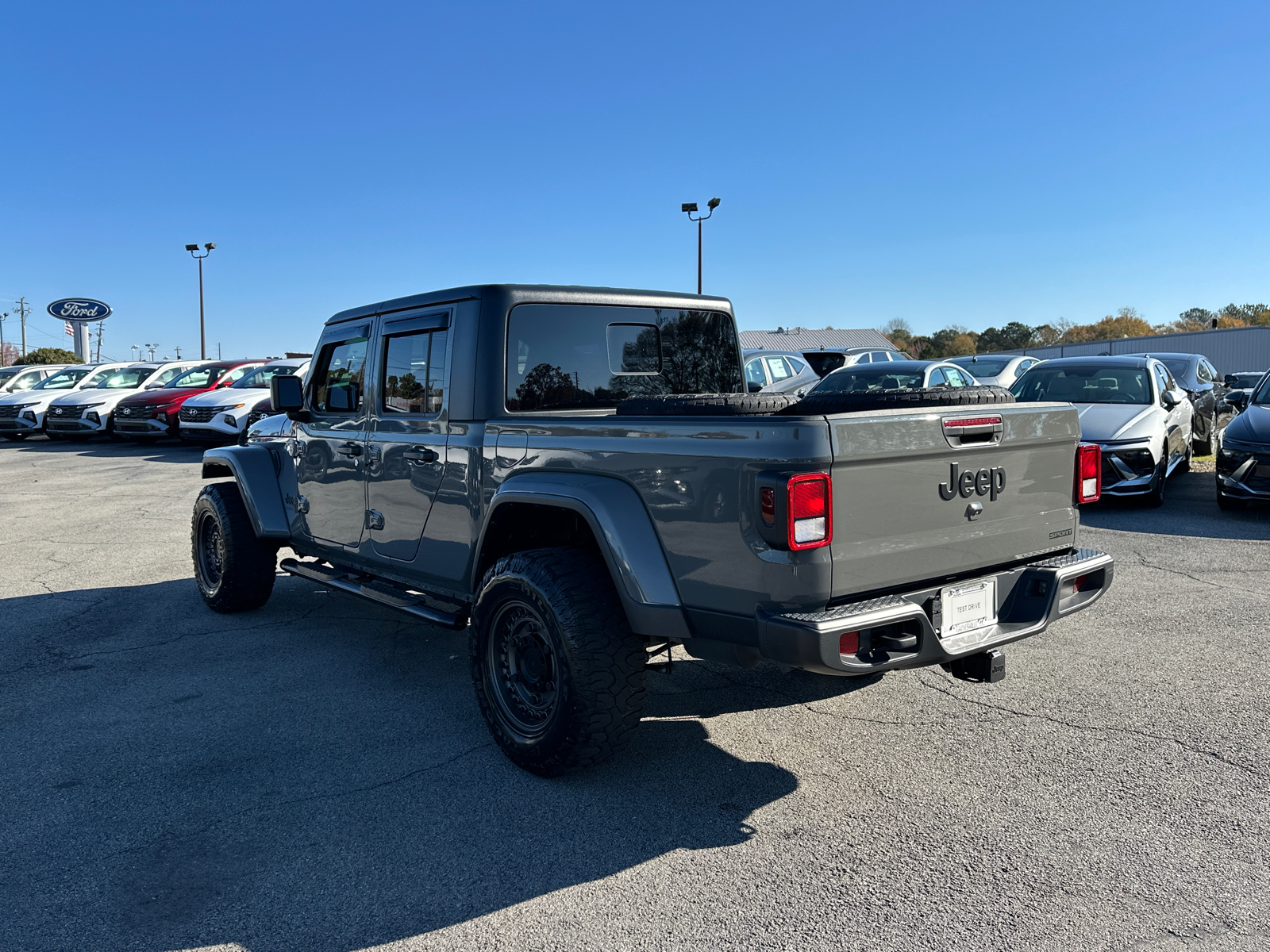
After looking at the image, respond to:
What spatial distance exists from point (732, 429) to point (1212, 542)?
674 centimetres

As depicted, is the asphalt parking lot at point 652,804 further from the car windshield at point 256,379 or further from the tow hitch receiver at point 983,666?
the car windshield at point 256,379

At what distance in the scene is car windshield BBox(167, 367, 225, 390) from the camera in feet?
66.5

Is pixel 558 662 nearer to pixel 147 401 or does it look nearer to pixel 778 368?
pixel 778 368

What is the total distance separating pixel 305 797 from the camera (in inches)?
140

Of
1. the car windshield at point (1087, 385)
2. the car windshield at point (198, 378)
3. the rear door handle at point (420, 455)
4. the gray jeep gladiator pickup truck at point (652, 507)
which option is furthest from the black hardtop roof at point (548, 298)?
the car windshield at point (198, 378)

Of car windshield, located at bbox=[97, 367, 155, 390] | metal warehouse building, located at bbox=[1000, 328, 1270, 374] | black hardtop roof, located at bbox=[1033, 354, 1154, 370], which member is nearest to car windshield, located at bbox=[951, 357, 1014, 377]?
black hardtop roof, located at bbox=[1033, 354, 1154, 370]

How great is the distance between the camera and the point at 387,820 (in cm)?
335

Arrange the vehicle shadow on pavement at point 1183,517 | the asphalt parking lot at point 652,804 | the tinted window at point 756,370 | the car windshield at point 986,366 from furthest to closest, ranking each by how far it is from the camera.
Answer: the car windshield at point 986,366 < the tinted window at point 756,370 < the vehicle shadow on pavement at point 1183,517 < the asphalt parking lot at point 652,804

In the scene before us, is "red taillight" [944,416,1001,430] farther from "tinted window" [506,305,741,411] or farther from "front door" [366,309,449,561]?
"front door" [366,309,449,561]

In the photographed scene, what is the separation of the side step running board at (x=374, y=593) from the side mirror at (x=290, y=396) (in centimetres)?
90

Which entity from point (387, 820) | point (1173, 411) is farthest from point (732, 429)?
point (1173, 411)

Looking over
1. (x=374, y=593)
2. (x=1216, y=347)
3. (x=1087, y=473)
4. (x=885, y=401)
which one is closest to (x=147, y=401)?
(x=374, y=593)

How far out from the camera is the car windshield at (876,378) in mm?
12289

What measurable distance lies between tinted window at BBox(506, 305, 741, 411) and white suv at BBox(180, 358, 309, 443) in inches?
496
